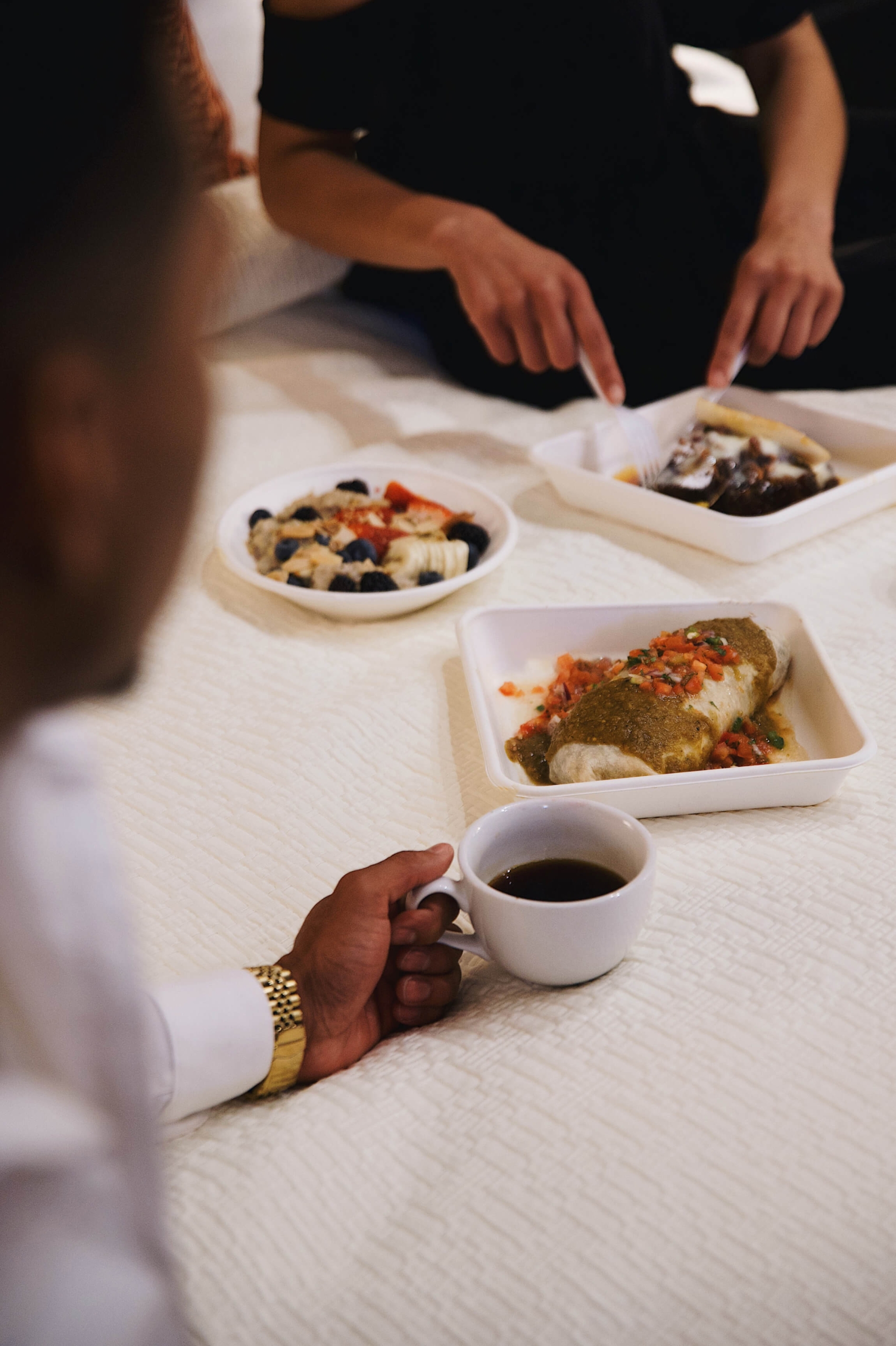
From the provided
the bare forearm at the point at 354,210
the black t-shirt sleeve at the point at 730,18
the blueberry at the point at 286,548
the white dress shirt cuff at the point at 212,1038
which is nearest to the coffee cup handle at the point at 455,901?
the white dress shirt cuff at the point at 212,1038

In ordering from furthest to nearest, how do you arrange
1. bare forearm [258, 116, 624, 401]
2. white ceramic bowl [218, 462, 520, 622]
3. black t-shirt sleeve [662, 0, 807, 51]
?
black t-shirt sleeve [662, 0, 807, 51], bare forearm [258, 116, 624, 401], white ceramic bowl [218, 462, 520, 622]

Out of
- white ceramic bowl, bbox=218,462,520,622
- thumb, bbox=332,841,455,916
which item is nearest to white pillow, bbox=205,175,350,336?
white ceramic bowl, bbox=218,462,520,622

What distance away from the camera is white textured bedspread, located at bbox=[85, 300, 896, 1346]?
54 cm

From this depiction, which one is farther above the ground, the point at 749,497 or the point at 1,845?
the point at 1,845

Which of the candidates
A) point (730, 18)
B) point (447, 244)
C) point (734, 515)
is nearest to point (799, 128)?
point (730, 18)

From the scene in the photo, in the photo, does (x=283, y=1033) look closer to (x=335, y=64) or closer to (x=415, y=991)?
(x=415, y=991)

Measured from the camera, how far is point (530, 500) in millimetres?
1415

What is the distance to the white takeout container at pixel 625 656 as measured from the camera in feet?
2.68

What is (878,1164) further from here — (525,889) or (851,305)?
(851,305)

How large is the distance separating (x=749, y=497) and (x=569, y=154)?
684 millimetres

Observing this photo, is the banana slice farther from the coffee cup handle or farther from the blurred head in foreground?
the blurred head in foreground

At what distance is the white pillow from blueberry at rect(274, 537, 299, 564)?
0.78m

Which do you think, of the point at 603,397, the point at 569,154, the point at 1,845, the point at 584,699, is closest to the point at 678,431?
the point at 603,397

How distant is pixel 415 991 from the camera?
705mm
